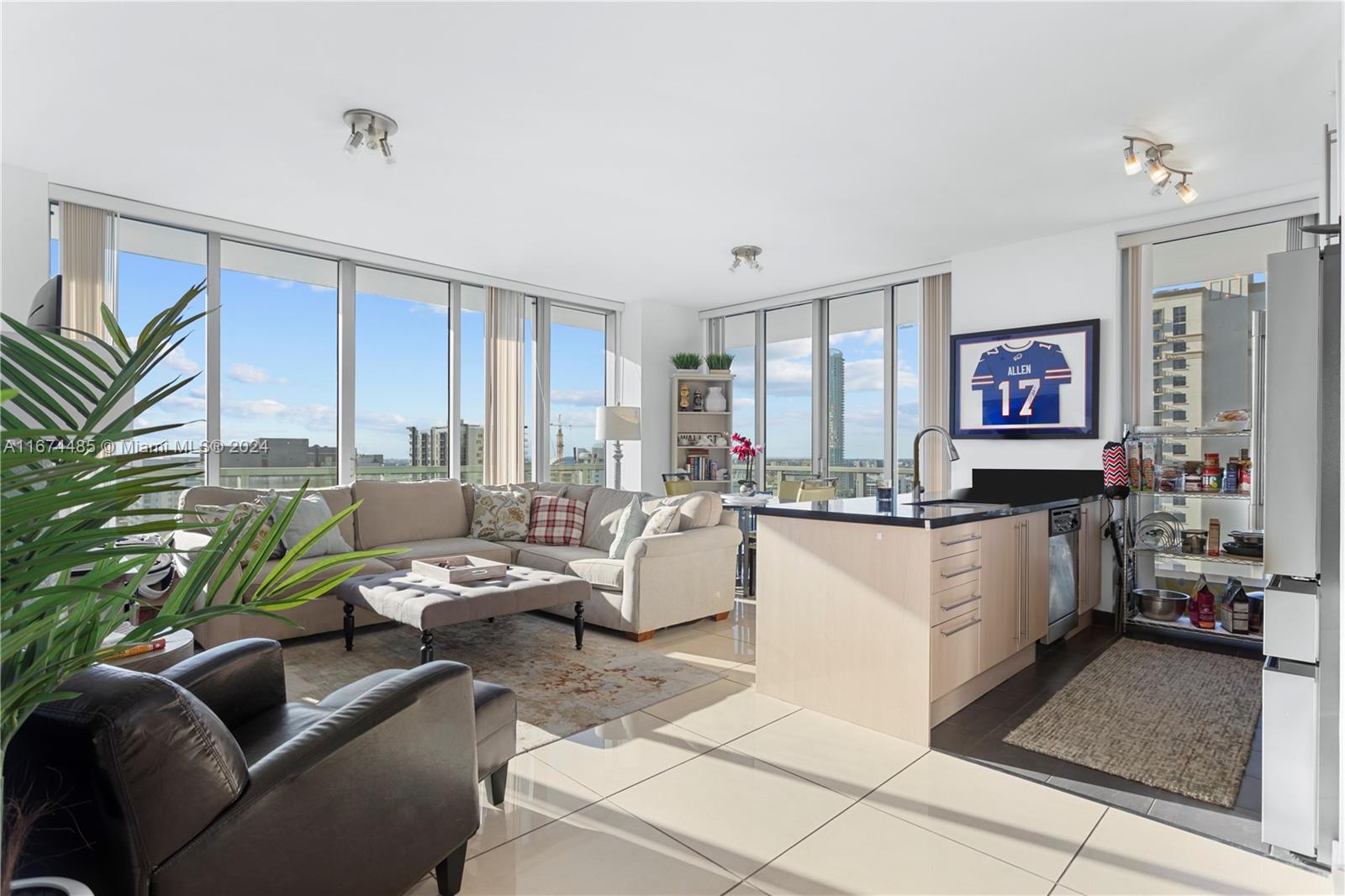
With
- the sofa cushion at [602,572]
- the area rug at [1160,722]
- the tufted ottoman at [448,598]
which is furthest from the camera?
the sofa cushion at [602,572]

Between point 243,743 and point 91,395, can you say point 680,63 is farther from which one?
point 243,743

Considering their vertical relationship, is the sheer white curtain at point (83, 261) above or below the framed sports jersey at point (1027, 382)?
above

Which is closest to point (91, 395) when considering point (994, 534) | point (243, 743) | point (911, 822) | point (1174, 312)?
point (243, 743)

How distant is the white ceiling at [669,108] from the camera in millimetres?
2664

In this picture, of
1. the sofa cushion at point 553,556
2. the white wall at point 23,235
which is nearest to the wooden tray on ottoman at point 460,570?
the sofa cushion at point 553,556

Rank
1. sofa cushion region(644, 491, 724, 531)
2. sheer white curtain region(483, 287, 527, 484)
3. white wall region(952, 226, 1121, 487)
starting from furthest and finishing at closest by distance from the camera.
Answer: sheer white curtain region(483, 287, 527, 484) < white wall region(952, 226, 1121, 487) < sofa cushion region(644, 491, 724, 531)

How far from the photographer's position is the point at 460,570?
385 cm

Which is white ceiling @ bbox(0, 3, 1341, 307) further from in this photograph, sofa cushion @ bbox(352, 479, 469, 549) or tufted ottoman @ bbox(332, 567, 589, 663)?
tufted ottoman @ bbox(332, 567, 589, 663)

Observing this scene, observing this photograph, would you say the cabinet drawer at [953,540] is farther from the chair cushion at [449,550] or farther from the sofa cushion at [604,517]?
the chair cushion at [449,550]

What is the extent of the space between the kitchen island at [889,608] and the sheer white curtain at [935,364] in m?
2.47

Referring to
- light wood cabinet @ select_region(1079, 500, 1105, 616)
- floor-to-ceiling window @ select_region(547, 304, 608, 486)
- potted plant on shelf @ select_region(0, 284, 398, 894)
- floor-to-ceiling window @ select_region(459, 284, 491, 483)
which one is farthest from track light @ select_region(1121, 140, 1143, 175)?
floor-to-ceiling window @ select_region(459, 284, 491, 483)

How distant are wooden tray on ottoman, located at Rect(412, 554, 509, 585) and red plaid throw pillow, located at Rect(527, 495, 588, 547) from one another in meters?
1.30

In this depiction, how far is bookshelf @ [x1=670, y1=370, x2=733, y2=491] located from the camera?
7.60 m

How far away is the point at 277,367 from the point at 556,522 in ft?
8.11
